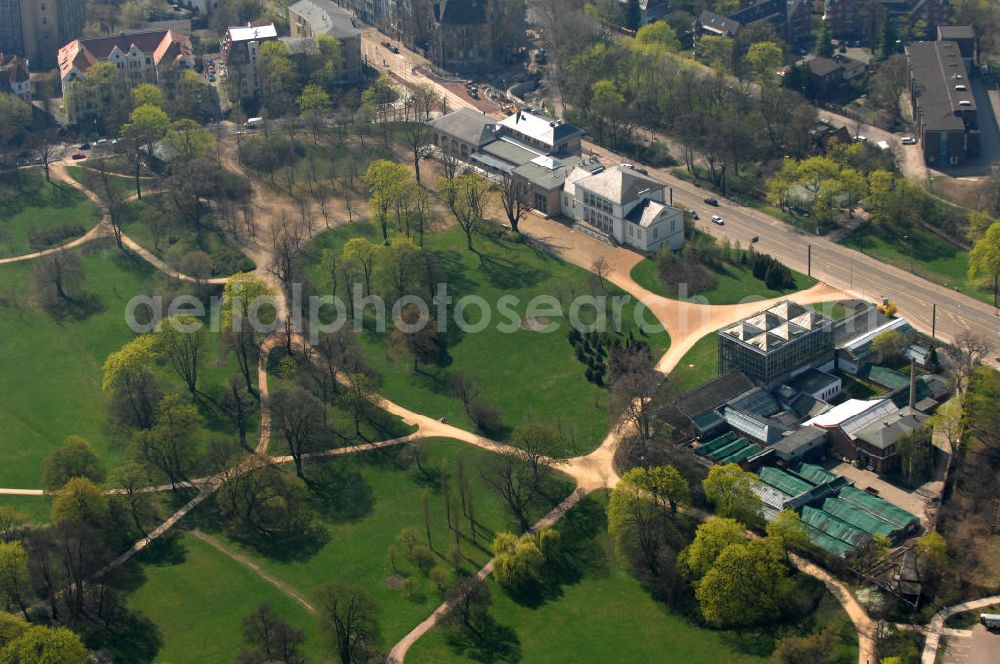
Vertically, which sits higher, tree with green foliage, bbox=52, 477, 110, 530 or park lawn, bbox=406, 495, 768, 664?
tree with green foliage, bbox=52, 477, 110, 530

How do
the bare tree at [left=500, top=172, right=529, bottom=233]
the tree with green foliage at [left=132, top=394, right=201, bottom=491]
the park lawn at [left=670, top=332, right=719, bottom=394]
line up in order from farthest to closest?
the bare tree at [left=500, top=172, right=529, bottom=233]
the park lawn at [left=670, top=332, right=719, bottom=394]
the tree with green foliage at [left=132, top=394, right=201, bottom=491]

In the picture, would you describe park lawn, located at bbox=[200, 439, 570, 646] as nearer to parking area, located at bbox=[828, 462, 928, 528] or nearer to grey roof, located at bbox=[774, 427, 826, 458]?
grey roof, located at bbox=[774, 427, 826, 458]

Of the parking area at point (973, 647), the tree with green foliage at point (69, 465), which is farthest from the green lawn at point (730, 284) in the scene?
the tree with green foliage at point (69, 465)

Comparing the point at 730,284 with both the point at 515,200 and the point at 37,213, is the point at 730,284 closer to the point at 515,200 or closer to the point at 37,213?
the point at 515,200

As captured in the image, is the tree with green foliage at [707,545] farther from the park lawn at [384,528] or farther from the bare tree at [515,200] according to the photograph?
the bare tree at [515,200]

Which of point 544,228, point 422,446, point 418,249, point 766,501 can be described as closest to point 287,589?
point 422,446

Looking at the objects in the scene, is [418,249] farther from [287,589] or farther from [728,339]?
[287,589]

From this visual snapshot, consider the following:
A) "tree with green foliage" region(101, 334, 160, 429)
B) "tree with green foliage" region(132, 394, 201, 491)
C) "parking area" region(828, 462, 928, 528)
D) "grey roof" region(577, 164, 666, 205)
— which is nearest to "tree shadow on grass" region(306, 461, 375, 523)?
"tree with green foliage" region(132, 394, 201, 491)
